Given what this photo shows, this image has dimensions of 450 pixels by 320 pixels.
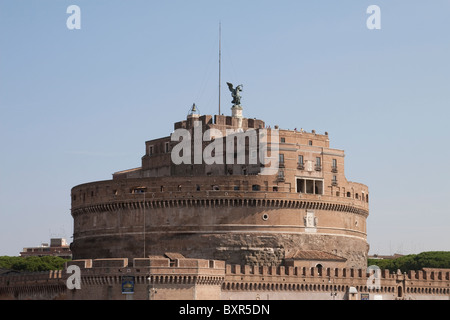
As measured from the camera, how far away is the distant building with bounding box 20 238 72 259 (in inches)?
7126

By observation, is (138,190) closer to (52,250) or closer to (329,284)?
(329,284)

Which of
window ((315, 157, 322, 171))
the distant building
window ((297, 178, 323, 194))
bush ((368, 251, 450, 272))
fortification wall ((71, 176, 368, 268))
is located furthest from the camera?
the distant building

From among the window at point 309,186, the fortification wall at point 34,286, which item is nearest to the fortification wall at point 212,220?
the window at point 309,186

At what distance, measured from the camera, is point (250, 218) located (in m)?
107

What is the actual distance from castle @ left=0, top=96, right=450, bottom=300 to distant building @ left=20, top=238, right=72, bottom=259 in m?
65.2

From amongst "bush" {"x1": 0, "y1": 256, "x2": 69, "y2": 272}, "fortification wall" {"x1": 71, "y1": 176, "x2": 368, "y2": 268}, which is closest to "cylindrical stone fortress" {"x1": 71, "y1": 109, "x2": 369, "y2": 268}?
"fortification wall" {"x1": 71, "y1": 176, "x2": 368, "y2": 268}

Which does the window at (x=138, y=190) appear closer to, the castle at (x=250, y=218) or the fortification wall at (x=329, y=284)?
the castle at (x=250, y=218)

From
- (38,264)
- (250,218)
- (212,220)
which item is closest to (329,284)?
(250,218)

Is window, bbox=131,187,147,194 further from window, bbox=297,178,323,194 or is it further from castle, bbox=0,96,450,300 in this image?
window, bbox=297,178,323,194

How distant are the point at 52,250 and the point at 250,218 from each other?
270ft

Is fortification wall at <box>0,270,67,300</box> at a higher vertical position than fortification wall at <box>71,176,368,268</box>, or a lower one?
lower
